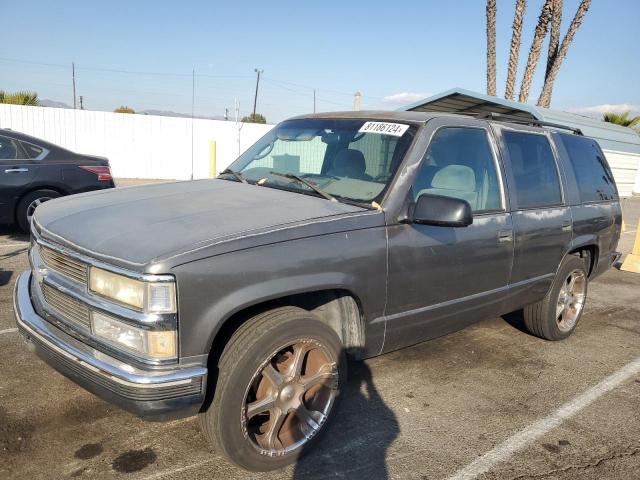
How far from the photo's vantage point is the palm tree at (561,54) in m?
19.3

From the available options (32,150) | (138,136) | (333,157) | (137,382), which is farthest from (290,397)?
(138,136)

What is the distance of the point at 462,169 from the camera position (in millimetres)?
3693

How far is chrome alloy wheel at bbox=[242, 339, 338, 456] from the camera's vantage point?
2.70 meters

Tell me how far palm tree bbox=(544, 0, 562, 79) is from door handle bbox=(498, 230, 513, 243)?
1786cm

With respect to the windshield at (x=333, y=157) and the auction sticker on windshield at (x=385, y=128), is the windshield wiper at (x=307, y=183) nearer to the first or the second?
the windshield at (x=333, y=157)

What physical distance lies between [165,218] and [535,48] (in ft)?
63.6

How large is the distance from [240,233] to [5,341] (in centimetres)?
277

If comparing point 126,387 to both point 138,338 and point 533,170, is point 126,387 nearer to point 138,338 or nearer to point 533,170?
point 138,338

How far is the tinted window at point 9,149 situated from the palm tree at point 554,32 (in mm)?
17740

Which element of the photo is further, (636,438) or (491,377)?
(491,377)

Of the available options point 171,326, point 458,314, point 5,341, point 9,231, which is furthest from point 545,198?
point 9,231

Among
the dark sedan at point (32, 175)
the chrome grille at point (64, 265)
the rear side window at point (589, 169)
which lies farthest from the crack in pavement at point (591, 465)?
the dark sedan at point (32, 175)

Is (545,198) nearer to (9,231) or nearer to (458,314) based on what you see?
(458,314)

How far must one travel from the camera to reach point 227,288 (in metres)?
2.38
